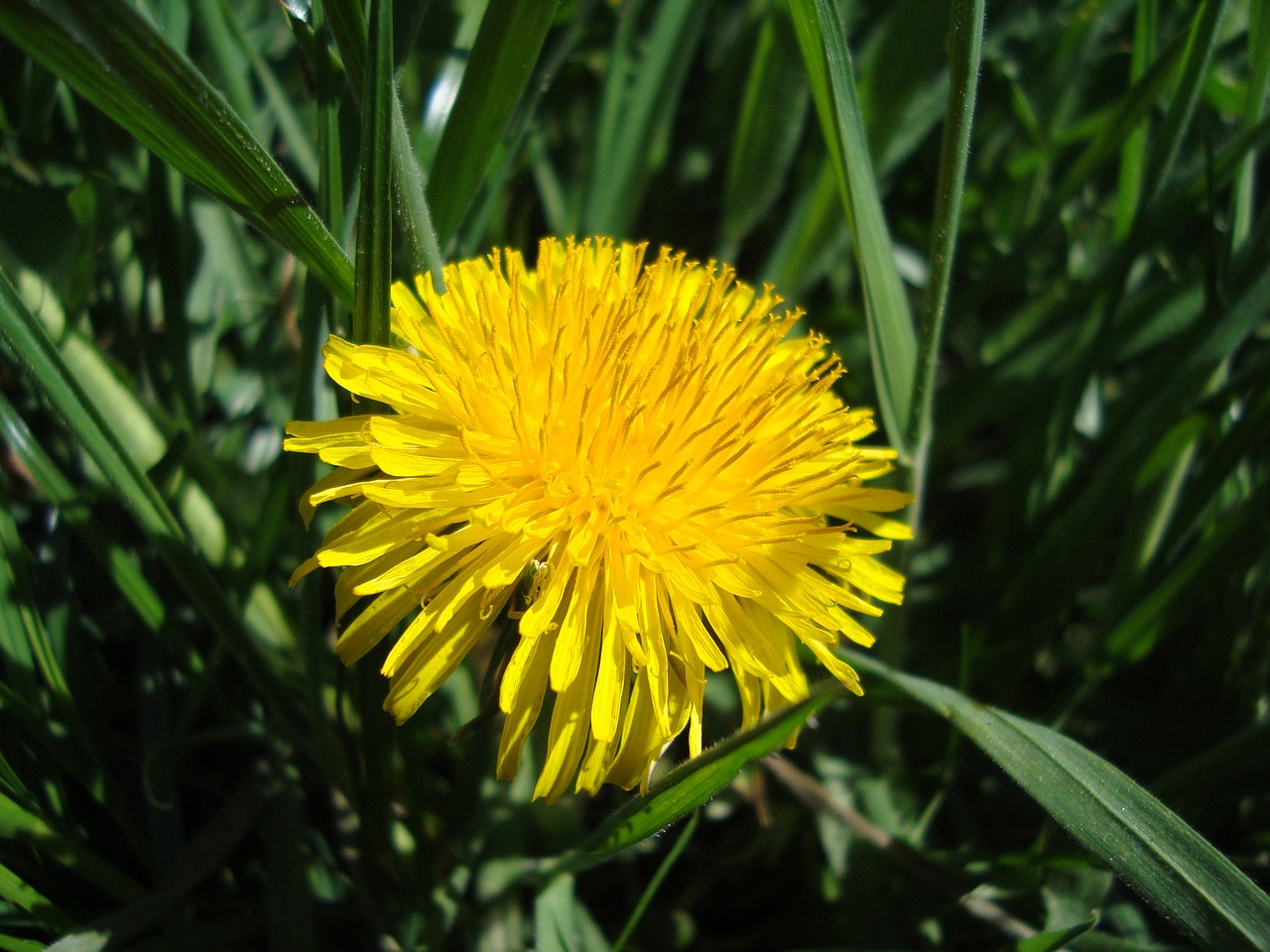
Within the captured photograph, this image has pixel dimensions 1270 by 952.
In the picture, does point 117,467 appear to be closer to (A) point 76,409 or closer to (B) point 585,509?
(A) point 76,409

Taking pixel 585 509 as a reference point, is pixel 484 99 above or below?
above

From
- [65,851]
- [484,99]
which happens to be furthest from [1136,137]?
[65,851]

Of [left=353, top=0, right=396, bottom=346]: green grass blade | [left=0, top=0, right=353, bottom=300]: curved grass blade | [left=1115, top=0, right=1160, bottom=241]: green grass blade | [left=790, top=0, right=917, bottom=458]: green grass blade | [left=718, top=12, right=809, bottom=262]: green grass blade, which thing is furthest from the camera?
[left=718, top=12, right=809, bottom=262]: green grass blade

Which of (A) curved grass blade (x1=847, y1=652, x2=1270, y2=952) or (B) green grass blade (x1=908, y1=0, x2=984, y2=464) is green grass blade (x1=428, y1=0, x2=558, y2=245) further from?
(A) curved grass blade (x1=847, y1=652, x2=1270, y2=952)

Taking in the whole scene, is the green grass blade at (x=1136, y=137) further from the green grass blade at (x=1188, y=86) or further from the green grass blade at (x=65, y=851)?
the green grass blade at (x=65, y=851)

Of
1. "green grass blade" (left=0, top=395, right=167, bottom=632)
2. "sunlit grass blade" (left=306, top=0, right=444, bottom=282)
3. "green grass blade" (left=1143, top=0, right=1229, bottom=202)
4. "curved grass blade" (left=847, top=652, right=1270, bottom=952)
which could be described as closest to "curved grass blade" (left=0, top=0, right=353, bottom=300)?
"sunlit grass blade" (left=306, top=0, right=444, bottom=282)

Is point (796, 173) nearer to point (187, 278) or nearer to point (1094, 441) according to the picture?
point (1094, 441)

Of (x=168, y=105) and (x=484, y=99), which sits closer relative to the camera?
(x=168, y=105)
